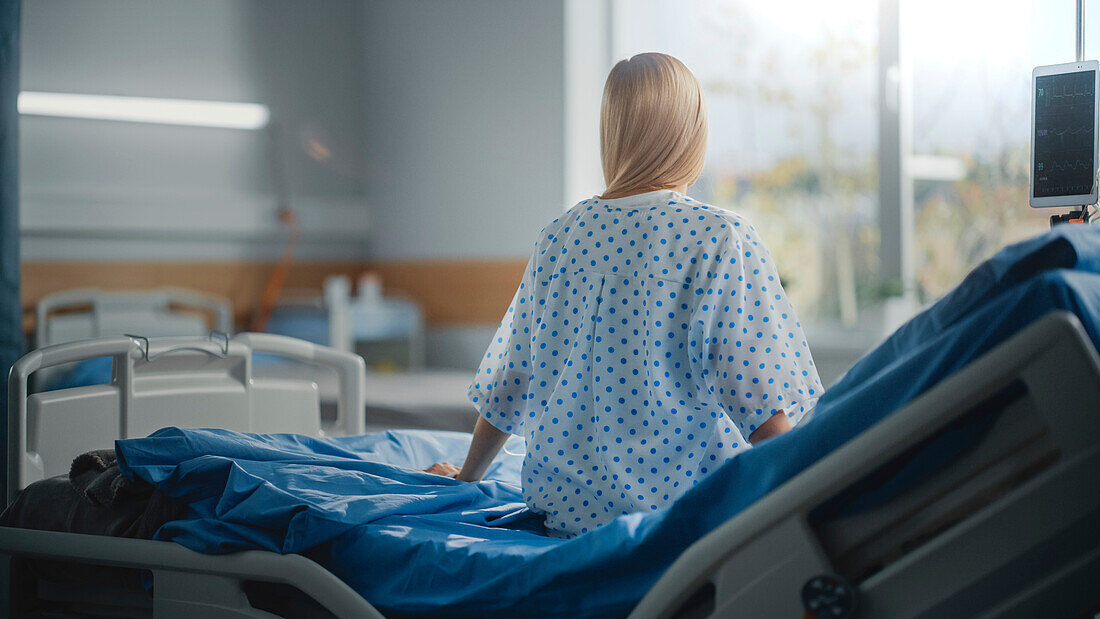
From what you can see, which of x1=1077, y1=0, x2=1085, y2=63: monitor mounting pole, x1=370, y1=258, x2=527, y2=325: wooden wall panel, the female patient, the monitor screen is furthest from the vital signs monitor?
x1=370, y1=258, x2=527, y2=325: wooden wall panel

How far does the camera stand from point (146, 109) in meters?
4.57

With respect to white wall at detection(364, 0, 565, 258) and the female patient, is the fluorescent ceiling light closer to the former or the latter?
white wall at detection(364, 0, 565, 258)

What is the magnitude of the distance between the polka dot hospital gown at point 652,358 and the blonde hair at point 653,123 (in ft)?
0.14

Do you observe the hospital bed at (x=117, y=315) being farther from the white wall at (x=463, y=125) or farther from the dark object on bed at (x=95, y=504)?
the dark object on bed at (x=95, y=504)

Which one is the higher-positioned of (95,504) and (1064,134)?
(1064,134)

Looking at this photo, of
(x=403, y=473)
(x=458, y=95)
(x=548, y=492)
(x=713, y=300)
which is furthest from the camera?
(x=458, y=95)

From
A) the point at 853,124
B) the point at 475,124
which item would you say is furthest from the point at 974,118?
the point at 475,124

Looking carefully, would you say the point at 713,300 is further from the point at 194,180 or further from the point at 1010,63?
the point at 194,180

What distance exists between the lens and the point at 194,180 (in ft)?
15.8

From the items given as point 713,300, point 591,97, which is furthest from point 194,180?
point 713,300

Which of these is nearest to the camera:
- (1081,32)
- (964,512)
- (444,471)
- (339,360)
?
(964,512)

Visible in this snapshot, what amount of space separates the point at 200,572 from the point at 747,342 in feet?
2.90

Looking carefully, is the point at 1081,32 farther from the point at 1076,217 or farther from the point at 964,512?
the point at 964,512

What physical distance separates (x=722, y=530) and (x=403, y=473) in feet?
2.38
